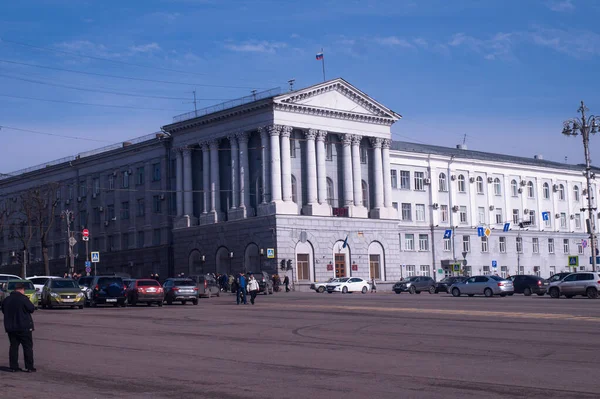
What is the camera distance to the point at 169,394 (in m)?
12.8

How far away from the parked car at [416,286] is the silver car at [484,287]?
11550mm

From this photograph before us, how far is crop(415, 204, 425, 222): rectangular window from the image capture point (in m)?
84.1

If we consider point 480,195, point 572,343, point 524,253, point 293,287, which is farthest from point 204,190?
point 572,343

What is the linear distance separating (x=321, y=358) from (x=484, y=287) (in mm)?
37052

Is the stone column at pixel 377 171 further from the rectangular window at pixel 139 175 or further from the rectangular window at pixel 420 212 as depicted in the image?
the rectangular window at pixel 139 175

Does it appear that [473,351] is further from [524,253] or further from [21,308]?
[524,253]

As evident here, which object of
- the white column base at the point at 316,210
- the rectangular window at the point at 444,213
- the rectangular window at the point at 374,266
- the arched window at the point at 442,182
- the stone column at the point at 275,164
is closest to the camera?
the stone column at the point at 275,164

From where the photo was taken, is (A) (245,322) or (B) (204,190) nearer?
(A) (245,322)

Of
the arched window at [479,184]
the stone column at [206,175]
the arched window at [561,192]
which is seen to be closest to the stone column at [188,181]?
the stone column at [206,175]

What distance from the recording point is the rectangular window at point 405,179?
82.9 metres

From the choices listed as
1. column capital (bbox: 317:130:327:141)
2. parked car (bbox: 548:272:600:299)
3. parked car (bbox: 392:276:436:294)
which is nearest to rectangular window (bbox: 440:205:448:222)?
column capital (bbox: 317:130:327:141)

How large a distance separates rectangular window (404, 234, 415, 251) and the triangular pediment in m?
12.6

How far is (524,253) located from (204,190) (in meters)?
38.8

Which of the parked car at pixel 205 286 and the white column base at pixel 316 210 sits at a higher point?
the white column base at pixel 316 210
